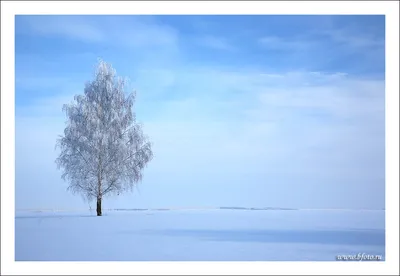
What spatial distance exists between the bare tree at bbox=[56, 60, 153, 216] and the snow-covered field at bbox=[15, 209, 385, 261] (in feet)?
1.48

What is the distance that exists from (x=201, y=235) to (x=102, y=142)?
1.83m

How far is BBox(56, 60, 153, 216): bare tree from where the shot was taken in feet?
24.2

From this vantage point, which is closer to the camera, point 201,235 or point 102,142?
point 201,235

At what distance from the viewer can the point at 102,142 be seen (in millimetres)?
7742

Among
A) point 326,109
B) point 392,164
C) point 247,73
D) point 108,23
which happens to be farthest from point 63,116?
point 392,164

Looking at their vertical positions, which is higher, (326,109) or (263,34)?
(263,34)

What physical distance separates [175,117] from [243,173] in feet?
3.62

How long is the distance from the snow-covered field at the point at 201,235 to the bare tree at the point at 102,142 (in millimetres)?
451

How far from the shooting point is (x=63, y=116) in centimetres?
731

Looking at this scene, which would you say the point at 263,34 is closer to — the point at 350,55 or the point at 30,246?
the point at 350,55

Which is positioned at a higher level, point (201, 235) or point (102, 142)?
point (102, 142)

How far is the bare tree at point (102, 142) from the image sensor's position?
24.2ft

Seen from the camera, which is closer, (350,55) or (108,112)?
(350,55)

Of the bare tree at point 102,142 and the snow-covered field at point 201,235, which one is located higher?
the bare tree at point 102,142
